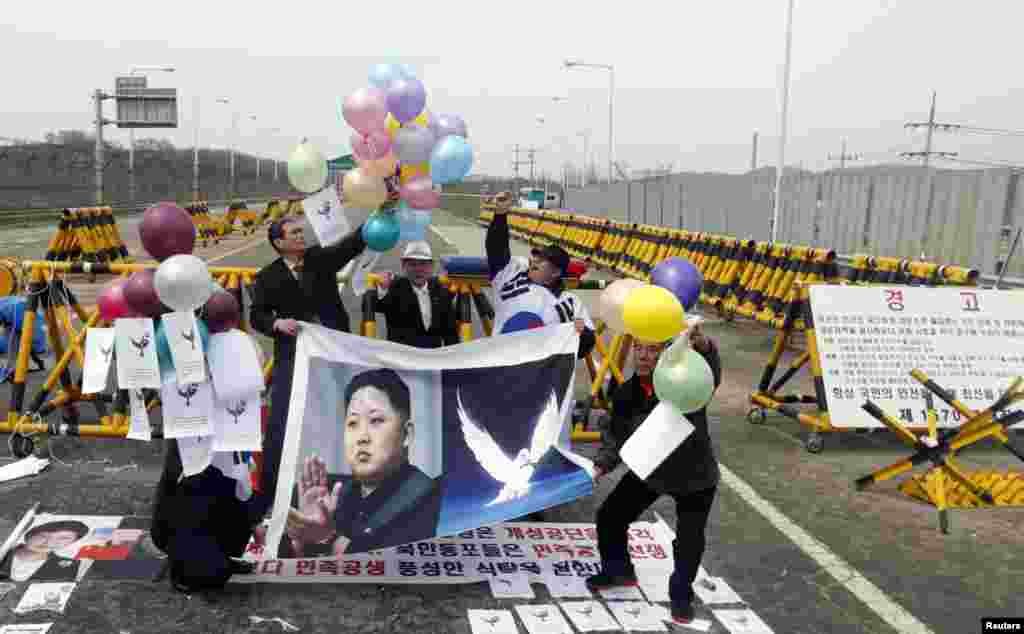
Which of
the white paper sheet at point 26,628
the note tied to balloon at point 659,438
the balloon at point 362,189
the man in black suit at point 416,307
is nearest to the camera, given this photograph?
the white paper sheet at point 26,628

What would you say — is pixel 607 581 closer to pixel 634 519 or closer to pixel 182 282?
pixel 634 519

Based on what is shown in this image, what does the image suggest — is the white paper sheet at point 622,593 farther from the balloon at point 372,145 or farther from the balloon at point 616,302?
the balloon at point 372,145

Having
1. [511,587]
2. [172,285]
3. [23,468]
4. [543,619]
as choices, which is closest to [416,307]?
[172,285]

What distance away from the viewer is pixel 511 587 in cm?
437

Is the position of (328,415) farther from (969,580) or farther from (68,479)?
(969,580)

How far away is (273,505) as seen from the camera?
4320 millimetres

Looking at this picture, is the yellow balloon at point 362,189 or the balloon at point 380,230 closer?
the yellow balloon at point 362,189

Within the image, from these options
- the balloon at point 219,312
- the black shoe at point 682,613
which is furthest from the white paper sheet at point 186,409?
the black shoe at point 682,613

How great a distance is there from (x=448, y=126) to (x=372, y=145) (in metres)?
0.53

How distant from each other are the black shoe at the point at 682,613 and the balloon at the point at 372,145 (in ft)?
9.83

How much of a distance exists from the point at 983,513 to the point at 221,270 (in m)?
6.11

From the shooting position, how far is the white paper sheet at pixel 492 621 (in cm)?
393

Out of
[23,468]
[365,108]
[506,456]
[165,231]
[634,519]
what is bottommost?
[23,468]

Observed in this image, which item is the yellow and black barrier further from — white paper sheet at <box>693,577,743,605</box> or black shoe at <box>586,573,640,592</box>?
white paper sheet at <box>693,577,743,605</box>
